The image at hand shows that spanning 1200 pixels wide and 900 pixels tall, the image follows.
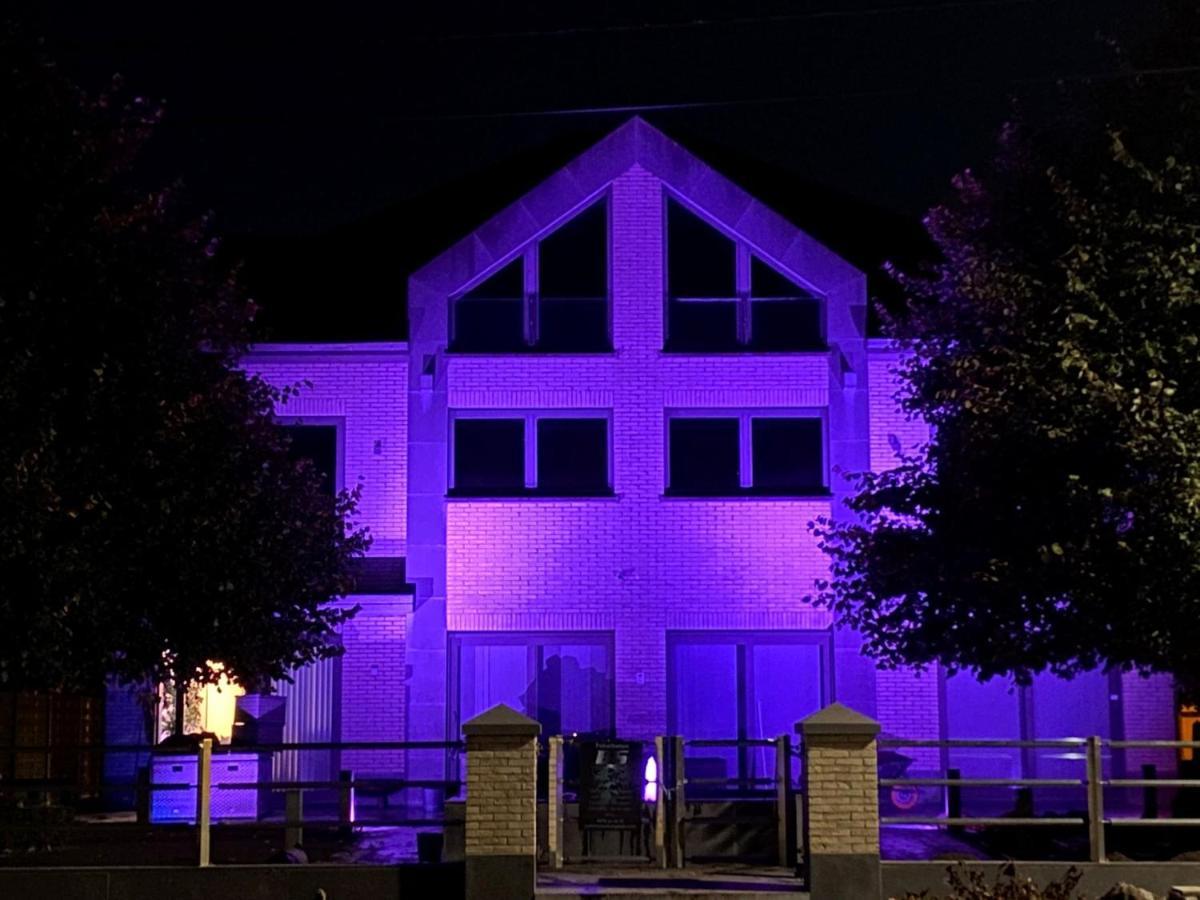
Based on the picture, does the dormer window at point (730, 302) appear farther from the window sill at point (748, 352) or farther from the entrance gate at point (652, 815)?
the entrance gate at point (652, 815)

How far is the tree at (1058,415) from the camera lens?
15766 mm

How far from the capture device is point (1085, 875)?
15305 millimetres

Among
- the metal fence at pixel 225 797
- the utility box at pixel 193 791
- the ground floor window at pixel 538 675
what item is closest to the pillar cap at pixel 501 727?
the metal fence at pixel 225 797

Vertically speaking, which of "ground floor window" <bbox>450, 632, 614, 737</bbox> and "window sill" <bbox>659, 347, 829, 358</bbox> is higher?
"window sill" <bbox>659, 347, 829, 358</bbox>

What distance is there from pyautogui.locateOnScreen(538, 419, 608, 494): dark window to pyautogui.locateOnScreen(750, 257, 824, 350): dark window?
8.66ft

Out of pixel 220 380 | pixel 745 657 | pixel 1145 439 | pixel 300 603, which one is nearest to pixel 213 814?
pixel 300 603

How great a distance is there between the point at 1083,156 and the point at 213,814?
12912 millimetres

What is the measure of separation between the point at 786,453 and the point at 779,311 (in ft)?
6.74

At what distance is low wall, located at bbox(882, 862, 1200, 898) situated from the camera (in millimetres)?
15211

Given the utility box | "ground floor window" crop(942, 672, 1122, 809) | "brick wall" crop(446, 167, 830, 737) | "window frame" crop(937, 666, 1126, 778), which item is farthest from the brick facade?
the utility box

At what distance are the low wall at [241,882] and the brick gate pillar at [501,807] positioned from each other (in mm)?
498

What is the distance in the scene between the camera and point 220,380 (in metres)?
18.4

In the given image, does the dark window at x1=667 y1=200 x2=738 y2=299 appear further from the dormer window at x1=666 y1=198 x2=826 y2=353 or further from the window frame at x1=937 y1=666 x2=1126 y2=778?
the window frame at x1=937 y1=666 x2=1126 y2=778

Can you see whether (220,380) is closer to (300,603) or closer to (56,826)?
(300,603)
